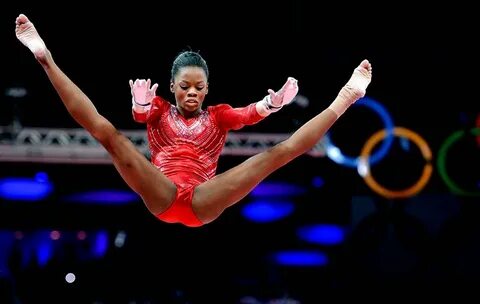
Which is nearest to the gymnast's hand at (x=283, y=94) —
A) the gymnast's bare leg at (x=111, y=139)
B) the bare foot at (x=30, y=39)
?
the gymnast's bare leg at (x=111, y=139)

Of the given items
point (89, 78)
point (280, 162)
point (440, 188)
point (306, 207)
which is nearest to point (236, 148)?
point (306, 207)

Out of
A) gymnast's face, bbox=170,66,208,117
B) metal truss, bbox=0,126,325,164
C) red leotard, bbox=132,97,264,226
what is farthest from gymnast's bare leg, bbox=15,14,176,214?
metal truss, bbox=0,126,325,164

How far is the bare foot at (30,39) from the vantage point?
13.6 feet

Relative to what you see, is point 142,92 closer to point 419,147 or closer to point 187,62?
point 187,62

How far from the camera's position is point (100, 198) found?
347 inches

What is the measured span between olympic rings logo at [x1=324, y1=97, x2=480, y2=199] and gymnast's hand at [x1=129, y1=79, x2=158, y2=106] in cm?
406

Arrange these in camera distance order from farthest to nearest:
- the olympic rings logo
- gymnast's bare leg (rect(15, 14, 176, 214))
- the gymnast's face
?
the olympic rings logo, the gymnast's face, gymnast's bare leg (rect(15, 14, 176, 214))

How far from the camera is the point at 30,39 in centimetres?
421

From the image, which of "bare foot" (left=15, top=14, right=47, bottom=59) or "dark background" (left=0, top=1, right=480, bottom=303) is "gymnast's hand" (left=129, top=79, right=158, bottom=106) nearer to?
"bare foot" (left=15, top=14, right=47, bottom=59)

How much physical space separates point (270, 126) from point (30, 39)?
4252mm

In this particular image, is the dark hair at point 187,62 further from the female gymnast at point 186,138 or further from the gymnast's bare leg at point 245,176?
the gymnast's bare leg at point 245,176

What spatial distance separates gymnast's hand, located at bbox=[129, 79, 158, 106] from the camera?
430 cm

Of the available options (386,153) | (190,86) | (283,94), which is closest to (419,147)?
(386,153)

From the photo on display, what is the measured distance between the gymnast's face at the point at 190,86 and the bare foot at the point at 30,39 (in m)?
0.78
